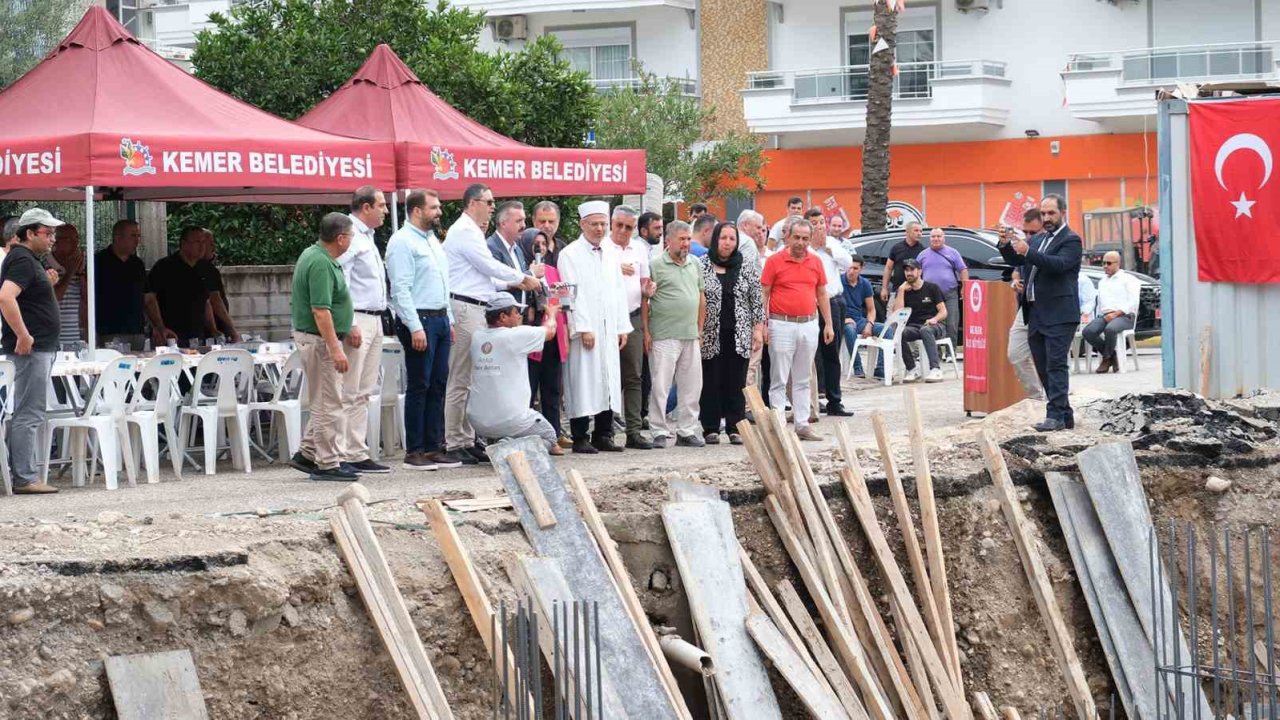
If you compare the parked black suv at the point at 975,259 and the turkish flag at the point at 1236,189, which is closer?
the turkish flag at the point at 1236,189

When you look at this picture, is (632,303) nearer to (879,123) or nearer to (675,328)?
(675,328)

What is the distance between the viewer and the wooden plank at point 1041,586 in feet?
27.2

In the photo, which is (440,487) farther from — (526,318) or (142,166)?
(142,166)

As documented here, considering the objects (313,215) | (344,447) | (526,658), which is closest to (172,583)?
(526,658)

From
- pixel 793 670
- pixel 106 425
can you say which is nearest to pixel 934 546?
pixel 793 670

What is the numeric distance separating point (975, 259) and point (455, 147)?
10.4m

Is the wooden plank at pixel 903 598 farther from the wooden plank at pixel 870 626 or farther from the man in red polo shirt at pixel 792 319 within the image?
the man in red polo shirt at pixel 792 319

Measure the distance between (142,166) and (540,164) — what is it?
3.88m

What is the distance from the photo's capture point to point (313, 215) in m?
21.4

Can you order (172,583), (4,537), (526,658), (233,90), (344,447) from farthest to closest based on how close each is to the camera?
(233,90) < (344,447) < (4,537) < (172,583) < (526,658)

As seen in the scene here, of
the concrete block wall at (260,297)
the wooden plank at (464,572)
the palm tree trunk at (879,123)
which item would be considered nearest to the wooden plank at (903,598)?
the wooden plank at (464,572)

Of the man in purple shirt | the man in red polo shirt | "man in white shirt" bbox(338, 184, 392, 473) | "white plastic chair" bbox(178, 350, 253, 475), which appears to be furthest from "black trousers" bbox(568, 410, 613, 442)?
the man in purple shirt

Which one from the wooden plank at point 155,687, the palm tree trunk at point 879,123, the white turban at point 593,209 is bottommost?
the wooden plank at point 155,687

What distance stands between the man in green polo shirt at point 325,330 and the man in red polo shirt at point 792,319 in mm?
3419
